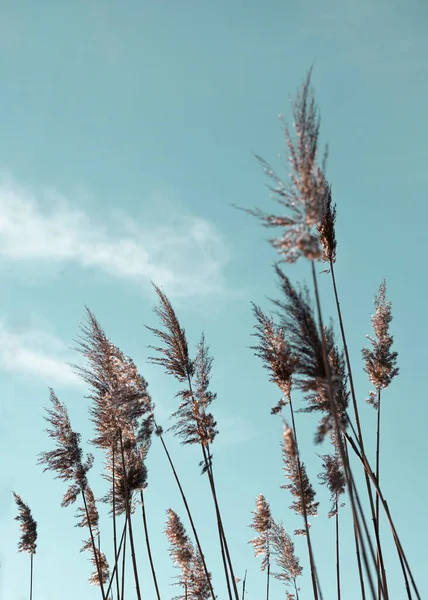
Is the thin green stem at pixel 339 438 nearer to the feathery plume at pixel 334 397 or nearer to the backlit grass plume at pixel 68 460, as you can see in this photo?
the feathery plume at pixel 334 397

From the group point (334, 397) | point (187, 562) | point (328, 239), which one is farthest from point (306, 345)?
point (187, 562)

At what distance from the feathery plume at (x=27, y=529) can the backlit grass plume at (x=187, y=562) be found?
2288 millimetres

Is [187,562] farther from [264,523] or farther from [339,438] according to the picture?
[339,438]

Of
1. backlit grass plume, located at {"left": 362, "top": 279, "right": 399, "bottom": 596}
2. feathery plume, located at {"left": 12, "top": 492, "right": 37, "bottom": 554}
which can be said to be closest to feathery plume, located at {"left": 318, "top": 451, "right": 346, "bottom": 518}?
backlit grass plume, located at {"left": 362, "top": 279, "right": 399, "bottom": 596}

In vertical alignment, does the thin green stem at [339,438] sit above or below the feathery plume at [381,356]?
below

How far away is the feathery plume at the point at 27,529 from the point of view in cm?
1019

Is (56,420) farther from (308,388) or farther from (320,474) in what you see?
(308,388)

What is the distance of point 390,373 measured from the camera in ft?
22.2

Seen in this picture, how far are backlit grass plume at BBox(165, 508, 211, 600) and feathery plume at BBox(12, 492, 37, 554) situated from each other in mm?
2288

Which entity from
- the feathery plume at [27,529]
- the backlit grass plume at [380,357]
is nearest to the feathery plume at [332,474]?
the backlit grass plume at [380,357]

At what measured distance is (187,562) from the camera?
9.54 metres

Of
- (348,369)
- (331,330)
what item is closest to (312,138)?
(331,330)

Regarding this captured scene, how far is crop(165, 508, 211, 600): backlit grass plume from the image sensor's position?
9.25 m

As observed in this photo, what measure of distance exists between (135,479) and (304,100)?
206 inches
